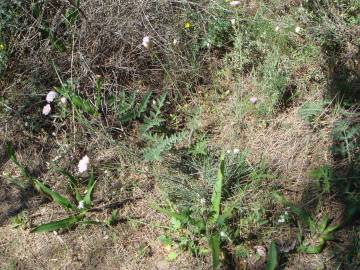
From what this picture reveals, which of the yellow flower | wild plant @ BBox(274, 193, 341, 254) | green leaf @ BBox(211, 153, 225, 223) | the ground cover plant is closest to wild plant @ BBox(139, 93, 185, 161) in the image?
the ground cover plant

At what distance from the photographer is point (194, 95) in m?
3.09

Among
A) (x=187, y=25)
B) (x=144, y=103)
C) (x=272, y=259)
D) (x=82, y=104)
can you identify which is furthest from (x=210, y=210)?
(x=187, y=25)

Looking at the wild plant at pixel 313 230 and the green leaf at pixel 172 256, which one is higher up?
the wild plant at pixel 313 230

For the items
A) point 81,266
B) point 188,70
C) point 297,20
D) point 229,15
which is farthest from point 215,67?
point 81,266

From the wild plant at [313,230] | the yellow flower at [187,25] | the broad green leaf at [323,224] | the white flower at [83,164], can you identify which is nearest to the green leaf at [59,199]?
the white flower at [83,164]

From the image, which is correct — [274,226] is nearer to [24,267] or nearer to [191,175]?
[191,175]

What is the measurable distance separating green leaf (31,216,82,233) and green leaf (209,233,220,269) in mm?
850

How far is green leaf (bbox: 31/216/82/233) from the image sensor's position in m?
2.45

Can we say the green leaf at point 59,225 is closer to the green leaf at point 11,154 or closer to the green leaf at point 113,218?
the green leaf at point 113,218

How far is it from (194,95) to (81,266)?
1.40 m

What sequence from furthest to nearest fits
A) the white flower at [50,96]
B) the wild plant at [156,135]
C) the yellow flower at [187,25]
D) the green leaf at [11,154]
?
the yellow flower at [187,25] → the white flower at [50,96] → the green leaf at [11,154] → the wild plant at [156,135]

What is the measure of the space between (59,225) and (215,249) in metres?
0.94

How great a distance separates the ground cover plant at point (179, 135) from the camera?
7.60ft

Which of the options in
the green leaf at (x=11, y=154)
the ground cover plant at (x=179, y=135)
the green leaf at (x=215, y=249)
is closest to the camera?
the green leaf at (x=215, y=249)
